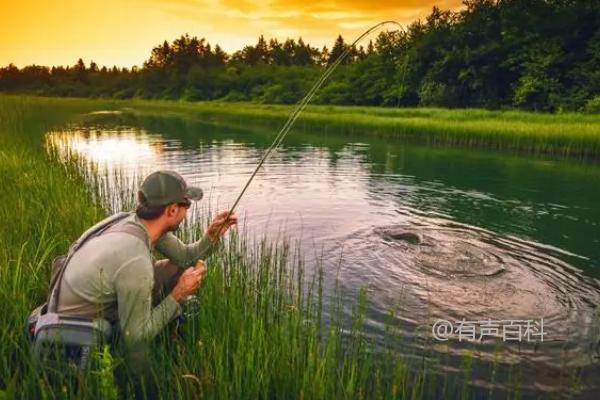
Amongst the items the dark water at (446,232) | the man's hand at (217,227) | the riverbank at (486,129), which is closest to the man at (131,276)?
the man's hand at (217,227)

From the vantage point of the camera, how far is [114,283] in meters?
2.84

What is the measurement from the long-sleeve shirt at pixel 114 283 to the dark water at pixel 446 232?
3268 mm

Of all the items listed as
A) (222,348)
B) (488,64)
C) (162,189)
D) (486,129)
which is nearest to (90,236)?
(162,189)

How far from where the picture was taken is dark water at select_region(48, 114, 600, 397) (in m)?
5.44

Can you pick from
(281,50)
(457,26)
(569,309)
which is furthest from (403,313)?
(281,50)

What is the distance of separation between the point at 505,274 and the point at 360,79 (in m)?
52.8

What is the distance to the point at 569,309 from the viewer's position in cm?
607

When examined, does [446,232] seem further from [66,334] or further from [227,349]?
[66,334]

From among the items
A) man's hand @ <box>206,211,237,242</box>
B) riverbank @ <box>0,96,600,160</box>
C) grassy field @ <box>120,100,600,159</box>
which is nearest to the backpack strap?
man's hand @ <box>206,211,237,242</box>

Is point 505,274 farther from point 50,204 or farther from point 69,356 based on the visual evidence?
point 50,204

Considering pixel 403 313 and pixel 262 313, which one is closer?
pixel 262 313

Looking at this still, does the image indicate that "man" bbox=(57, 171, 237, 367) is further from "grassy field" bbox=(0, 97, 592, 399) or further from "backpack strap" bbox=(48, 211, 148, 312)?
"grassy field" bbox=(0, 97, 592, 399)

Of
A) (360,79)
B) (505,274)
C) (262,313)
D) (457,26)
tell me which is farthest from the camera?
(360,79)

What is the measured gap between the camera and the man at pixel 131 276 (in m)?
2.81
